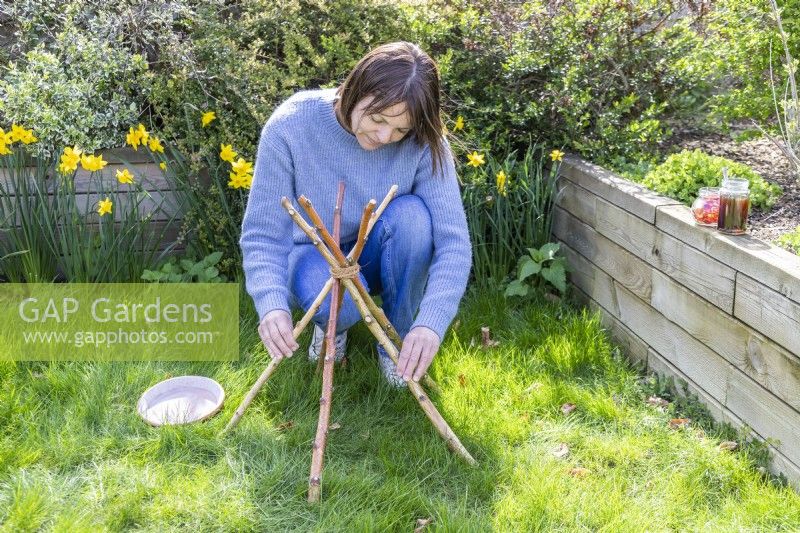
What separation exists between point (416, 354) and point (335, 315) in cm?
26

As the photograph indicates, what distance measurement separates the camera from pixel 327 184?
255 cm

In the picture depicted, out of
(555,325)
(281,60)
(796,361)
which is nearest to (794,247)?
(796,361)

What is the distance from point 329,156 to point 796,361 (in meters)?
1.43

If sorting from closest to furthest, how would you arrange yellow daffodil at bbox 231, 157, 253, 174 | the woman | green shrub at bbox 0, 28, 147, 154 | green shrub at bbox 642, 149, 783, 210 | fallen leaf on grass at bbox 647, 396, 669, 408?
the woman → fallen leaf on grass at bbox 647, 396, 669, 408 → green shrub at bbox 642, 149, 783, 210 → yellow daffodil at bbox 231, 157, 253, 174 → green shrub at bbox 0, 28, 147, 154

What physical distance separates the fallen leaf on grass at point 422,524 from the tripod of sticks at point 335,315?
0.27 m

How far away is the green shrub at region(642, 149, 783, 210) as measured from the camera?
278cm

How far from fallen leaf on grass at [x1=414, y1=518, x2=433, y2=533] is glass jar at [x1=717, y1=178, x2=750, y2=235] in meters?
1.19

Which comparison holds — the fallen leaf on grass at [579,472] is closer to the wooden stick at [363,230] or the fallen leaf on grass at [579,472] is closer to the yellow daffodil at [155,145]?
the wooden stick at [363,230]

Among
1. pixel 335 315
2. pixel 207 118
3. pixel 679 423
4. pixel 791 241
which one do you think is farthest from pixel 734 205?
pixel 207 118

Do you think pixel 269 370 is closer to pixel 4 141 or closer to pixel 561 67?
pixel 4 141

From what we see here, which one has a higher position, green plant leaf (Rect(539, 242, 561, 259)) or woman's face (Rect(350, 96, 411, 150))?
woman's face (Rect(350, 96, 411, 150))

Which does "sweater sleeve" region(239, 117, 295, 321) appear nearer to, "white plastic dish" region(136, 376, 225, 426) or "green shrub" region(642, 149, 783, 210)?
"white plastic dish" region(136, 376, 225, 426)

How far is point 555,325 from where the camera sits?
3.05m

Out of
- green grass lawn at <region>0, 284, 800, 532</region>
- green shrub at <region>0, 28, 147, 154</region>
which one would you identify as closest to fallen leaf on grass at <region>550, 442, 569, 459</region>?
green grass lawn at <region>0, 284, 800, 532</region>
